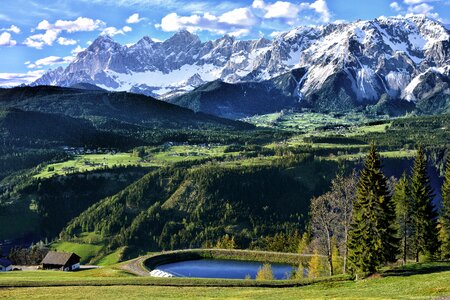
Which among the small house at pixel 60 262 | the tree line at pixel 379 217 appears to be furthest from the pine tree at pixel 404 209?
the small house at pixel 60 262

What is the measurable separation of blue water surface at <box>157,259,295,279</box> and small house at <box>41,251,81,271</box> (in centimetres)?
2701

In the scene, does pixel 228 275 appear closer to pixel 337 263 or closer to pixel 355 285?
pixel 337 263

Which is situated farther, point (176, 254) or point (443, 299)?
point (176, 254)

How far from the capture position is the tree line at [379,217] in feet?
237

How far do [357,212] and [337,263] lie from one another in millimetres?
30275

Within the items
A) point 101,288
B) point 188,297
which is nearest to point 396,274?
point 188,297

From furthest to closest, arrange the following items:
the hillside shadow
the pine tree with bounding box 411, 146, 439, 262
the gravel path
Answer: the gravel path < the pine tree with bounding box 411, 146, 439, 262 < the hillside shadow

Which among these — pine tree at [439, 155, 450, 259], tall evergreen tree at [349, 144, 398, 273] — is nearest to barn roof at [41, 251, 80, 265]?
tall evergreen tree at [349, 144, 398, 273]

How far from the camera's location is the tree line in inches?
2849

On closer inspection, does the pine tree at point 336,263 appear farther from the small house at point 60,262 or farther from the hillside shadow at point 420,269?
the small house at point 60,262

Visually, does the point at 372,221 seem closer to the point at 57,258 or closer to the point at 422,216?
the point at 422,216

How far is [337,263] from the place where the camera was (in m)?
101

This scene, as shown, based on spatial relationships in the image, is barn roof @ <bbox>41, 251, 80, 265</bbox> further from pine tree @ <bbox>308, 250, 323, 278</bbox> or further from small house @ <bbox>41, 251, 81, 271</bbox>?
pine tree @ <bbox>308, 250, 323, 278</bbox>

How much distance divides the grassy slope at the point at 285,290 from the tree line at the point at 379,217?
15.6 ft
